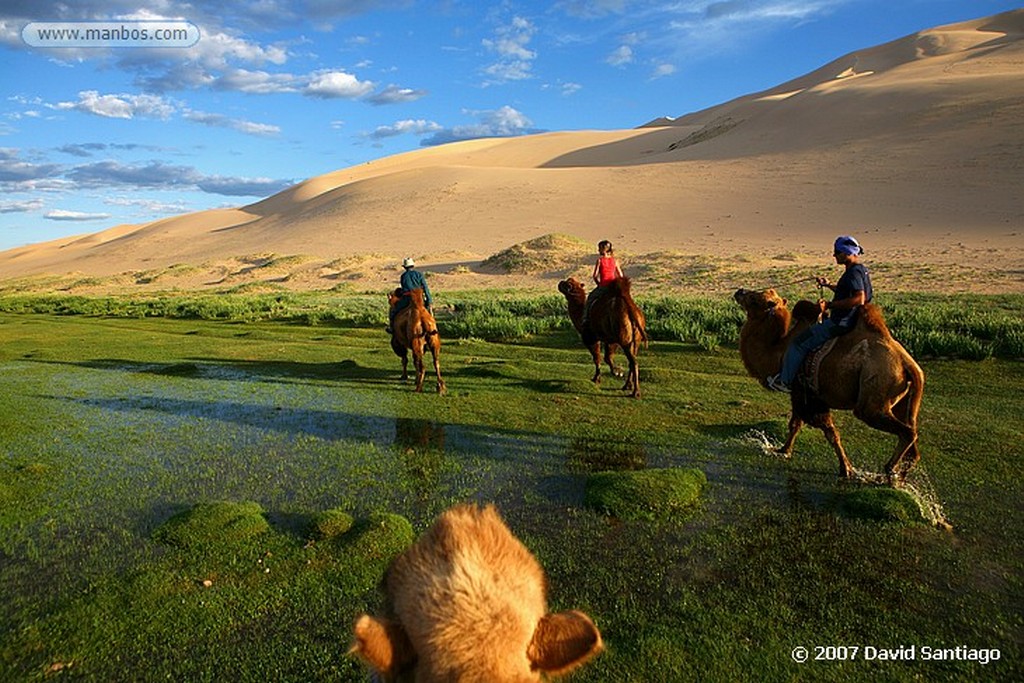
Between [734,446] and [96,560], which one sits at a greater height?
[96,560]

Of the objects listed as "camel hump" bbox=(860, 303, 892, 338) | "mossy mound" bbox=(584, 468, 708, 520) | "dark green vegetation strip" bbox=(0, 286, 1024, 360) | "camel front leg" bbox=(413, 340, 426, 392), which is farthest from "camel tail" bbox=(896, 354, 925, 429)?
"dark green vegetation strip" bbox=(0, 286, 1024, 360)

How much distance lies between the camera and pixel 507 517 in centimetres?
539

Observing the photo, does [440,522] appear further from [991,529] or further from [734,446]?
[734,446]

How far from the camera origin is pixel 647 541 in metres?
4.83

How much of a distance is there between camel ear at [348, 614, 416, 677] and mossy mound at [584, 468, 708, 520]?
12.5 feet

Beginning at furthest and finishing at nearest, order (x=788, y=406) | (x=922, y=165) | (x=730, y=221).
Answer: (x=922, y=165)
(x=730, y=221)
(x=788, y=406)

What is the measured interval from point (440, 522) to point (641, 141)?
9620 centimetres

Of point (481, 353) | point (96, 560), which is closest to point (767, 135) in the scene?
point (481, 353)

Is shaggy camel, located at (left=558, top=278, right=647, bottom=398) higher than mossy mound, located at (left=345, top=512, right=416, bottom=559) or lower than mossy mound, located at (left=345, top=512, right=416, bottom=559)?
higher

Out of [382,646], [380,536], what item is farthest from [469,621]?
[380,536]

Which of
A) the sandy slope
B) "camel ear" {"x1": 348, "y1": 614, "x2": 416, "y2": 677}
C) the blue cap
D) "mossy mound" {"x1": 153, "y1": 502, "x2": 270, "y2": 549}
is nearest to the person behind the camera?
"camel ear" {"x1": 348, "y1": 614, "x2": 416, "y2": 677}

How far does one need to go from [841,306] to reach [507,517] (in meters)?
3.82

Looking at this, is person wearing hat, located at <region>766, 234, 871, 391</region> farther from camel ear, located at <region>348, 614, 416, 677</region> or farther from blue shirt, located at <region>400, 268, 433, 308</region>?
blue shirt, located at <region>400, 268, 433, 308</region>

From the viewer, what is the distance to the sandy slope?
35281 mm
